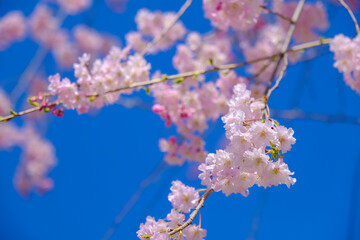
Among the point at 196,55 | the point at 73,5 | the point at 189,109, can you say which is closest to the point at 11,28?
the point at 73,5

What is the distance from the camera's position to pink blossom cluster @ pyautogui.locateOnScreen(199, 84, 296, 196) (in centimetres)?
111

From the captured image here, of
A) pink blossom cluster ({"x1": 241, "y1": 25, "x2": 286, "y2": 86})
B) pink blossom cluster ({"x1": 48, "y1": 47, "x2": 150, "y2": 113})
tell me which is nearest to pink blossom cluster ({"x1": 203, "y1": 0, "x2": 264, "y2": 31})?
pink blossom cluster ({"x1": 48, "y1": 47, "x2": 150, "y2": 113})

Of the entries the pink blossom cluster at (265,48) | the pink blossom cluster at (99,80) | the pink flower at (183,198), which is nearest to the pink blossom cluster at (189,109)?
the pink blossom cluster at (99,80)

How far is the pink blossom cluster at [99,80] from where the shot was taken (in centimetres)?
178

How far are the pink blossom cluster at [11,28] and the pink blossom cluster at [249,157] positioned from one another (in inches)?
232

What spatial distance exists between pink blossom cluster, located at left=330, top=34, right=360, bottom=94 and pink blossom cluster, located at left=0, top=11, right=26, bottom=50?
5.73 meters

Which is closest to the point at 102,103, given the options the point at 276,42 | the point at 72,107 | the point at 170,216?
the point at 72,107

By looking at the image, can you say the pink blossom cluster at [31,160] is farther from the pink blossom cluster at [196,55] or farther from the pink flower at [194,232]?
the pink flower at [194,232]

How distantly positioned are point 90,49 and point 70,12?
0.97 m

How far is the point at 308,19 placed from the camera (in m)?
3.28

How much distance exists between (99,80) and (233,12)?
3.07 ft

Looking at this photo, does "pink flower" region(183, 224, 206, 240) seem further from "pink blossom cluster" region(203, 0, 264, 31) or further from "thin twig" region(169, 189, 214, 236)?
"pink blossom cluster" region(203, 0, 264, 31)

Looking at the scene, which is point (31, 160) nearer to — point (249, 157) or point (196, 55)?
point (196, 55)

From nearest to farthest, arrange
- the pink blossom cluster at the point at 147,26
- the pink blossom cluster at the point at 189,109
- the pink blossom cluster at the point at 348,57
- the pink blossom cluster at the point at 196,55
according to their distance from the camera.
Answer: the pink blossom cluster at the point at 348,57
the pink blossom cluster at the point at 189,109
the pink blossom cluster at the point at 196,55
the pink blossom cluster at the point at 147,26
